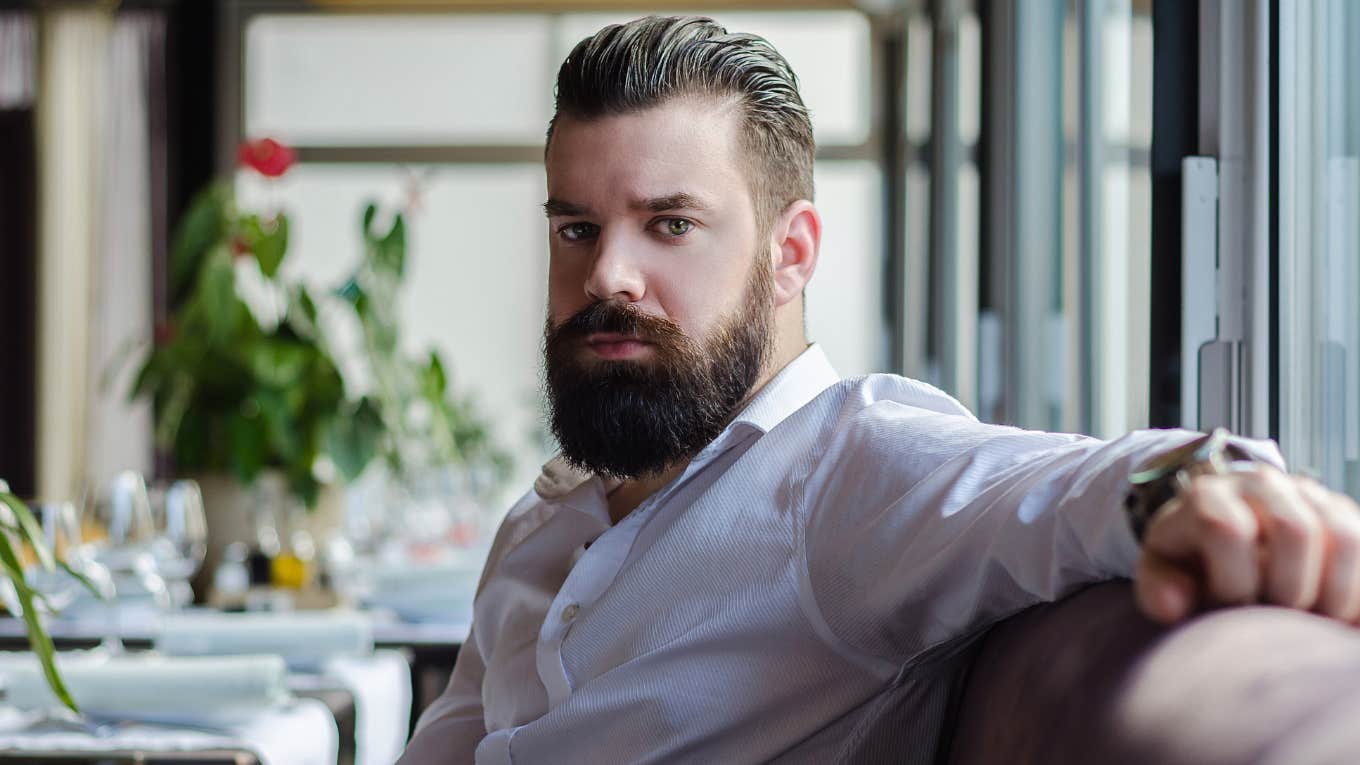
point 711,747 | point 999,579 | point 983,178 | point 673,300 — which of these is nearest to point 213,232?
point 983,178

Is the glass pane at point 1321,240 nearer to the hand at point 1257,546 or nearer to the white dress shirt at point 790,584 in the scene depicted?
the white dress shirt at point 790,584

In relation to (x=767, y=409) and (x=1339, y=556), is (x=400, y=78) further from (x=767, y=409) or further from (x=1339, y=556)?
(x=1339, y=556)

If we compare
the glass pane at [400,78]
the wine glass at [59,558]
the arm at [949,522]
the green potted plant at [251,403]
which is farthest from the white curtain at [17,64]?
the arm at [949,522]

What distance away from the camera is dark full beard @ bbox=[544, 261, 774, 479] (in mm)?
1133

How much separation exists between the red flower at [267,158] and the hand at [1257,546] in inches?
97.0

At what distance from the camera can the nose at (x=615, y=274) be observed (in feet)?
3.62

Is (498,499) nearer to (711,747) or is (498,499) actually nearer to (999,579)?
(711,747)

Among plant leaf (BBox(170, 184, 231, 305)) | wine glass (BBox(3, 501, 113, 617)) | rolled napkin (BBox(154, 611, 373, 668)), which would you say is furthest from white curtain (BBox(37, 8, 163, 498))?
rolled napkin (BBox(154, 611, 373, 668))

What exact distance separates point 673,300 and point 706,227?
6cm

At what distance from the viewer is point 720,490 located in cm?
104

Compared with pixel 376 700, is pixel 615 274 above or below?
above

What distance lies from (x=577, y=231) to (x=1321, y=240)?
80 cm

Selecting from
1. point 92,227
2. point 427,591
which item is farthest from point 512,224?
point 427,591

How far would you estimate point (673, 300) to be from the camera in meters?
1.13
